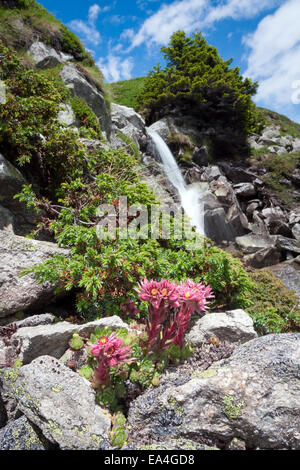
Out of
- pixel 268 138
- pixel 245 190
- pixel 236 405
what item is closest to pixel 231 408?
pixel 236 405

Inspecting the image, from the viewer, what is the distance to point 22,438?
2.33 metres

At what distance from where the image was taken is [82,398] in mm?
2492

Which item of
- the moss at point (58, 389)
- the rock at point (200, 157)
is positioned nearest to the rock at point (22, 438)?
the moss at point (58, 389)

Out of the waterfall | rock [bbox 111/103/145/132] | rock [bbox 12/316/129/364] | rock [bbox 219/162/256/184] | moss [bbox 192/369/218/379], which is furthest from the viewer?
rock [bbox 219/162/256/184]

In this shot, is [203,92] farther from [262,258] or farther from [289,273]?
[289,273]

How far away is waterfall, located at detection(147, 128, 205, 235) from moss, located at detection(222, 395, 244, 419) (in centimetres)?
1155

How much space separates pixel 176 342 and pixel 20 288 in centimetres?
247

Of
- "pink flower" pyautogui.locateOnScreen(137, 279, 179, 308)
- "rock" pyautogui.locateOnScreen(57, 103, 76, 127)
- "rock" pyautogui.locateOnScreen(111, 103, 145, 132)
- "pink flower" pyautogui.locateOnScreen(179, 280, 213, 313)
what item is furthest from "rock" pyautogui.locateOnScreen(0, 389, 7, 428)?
"rock" pyautogui.locateOnScreen(111, 103, 145, 132)

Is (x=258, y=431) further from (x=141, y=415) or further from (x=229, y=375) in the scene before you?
(x=141, y=415)

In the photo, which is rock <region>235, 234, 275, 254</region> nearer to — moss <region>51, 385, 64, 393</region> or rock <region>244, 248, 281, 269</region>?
rock <region>244, 248, 281, 269</region>

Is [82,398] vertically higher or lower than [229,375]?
lower

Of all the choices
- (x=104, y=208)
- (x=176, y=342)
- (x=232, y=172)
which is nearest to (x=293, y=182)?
(x=232, y=172)

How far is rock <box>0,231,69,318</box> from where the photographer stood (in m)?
3.76

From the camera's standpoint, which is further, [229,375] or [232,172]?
[232,172]
